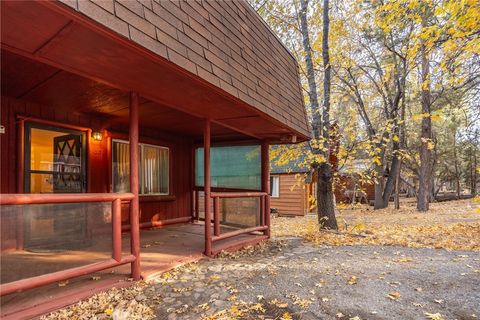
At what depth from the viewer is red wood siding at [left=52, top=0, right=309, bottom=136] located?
2.24 m

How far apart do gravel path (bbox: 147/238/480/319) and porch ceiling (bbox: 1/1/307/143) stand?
2.20 m

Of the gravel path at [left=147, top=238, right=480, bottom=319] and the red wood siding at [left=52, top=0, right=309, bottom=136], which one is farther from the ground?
the red wood siding at [left=52, top=0, right=309, bottom=136]

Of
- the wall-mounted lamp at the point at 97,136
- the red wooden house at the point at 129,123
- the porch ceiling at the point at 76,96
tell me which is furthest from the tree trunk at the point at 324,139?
the wall-mounted lamp at the point at 97,136

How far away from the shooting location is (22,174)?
431 centimetres

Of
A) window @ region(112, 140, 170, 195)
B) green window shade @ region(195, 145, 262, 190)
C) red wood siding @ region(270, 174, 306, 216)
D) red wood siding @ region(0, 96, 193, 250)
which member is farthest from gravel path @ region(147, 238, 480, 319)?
red wood siding @ region(270, 174, 306, 216)

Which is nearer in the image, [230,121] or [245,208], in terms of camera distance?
[230,121]

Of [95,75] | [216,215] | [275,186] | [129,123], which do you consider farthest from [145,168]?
[275,186]

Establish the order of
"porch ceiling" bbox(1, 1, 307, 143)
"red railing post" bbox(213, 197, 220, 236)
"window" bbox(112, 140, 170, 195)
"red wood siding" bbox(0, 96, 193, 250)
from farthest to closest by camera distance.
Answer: "window" bbox(112, 140, 170, 195)
"red railing post" bbox(213, 197, 220, 236)
"red wood siding" bbox(0, 96, 193, 250)
"porch ceiling" bbox(1, 1, 307, 143)

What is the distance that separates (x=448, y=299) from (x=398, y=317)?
2.59 ft

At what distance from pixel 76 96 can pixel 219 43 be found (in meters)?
2.17

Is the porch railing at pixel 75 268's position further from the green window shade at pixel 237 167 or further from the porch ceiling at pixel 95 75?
the green window shade at pixel 237 167

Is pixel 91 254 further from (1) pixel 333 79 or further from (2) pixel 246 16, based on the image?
(1) pixel 333 79

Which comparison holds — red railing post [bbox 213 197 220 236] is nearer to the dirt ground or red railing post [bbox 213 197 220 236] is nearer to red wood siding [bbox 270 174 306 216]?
the dirt ground

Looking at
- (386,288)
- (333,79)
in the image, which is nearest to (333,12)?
(333,79)
